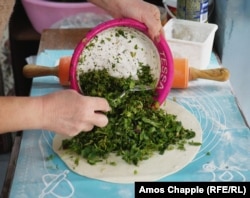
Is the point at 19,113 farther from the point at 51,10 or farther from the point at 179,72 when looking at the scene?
the point at 51,10

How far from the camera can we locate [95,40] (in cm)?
103

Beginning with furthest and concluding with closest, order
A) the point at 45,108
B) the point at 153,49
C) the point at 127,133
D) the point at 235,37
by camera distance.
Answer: the point at 235,37 < the point at 153,49 < the point at 127,133 < the point at 45,108

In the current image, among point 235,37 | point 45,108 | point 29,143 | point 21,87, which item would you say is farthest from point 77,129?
point 21,87

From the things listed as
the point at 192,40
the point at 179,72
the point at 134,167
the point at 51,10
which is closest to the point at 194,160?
the point at 134,167

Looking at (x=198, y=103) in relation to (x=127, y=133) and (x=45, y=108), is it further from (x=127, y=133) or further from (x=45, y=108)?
(x=45, y=108)

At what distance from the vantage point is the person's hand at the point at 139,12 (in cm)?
103

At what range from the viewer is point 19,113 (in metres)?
0.80

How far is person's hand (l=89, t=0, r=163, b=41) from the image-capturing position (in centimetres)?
103

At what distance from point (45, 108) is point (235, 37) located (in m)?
0.66

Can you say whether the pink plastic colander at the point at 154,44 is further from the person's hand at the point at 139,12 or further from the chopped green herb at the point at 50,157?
the chopped green herb at the point at 50,157

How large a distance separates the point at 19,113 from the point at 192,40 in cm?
62

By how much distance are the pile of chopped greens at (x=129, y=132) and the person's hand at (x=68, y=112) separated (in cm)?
9

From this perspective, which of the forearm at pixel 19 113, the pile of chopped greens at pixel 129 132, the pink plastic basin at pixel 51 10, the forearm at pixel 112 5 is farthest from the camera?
the pink plastic basin at pixel 51 10

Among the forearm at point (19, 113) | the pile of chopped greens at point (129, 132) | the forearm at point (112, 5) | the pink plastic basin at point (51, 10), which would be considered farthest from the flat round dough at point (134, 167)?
the pink plastic basin at point (51, 10)
